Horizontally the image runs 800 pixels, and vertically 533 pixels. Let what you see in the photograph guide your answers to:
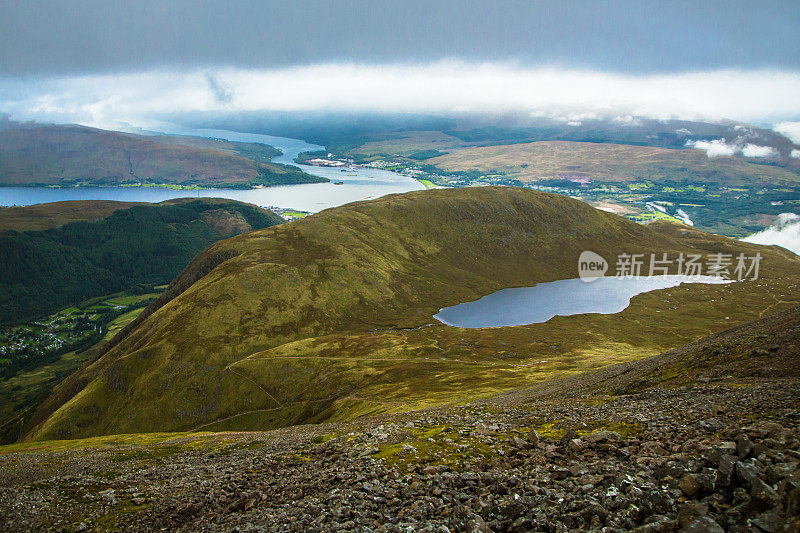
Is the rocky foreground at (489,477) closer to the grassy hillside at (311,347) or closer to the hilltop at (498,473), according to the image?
the hilltop at (498,473)

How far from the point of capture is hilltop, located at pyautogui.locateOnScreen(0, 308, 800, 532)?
1282 cm

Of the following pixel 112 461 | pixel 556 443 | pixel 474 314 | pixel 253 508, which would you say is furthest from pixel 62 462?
pixel 474 314

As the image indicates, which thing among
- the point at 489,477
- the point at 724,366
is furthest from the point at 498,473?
the point at 724,366

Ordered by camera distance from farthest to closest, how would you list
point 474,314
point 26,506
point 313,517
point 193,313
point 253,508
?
point 474,314 < point 193,313 < point 26,506 < point 253,508 < point 313,517

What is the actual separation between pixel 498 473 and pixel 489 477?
0.70 metres

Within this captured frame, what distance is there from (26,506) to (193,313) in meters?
122

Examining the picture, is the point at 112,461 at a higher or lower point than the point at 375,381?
higher

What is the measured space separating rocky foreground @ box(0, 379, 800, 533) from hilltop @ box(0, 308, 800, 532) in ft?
0.27

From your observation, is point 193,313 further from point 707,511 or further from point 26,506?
point 707,511

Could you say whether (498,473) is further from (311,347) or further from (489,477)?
(311,347)

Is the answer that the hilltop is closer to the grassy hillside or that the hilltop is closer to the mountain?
the mountain

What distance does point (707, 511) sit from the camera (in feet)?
36.9

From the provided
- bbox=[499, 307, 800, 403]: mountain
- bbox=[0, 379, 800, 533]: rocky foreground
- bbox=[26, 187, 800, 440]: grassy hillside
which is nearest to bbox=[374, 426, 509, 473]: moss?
bbox=[0, 379, 800, 533]: rocky foreground

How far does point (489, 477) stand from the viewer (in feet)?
62.4
